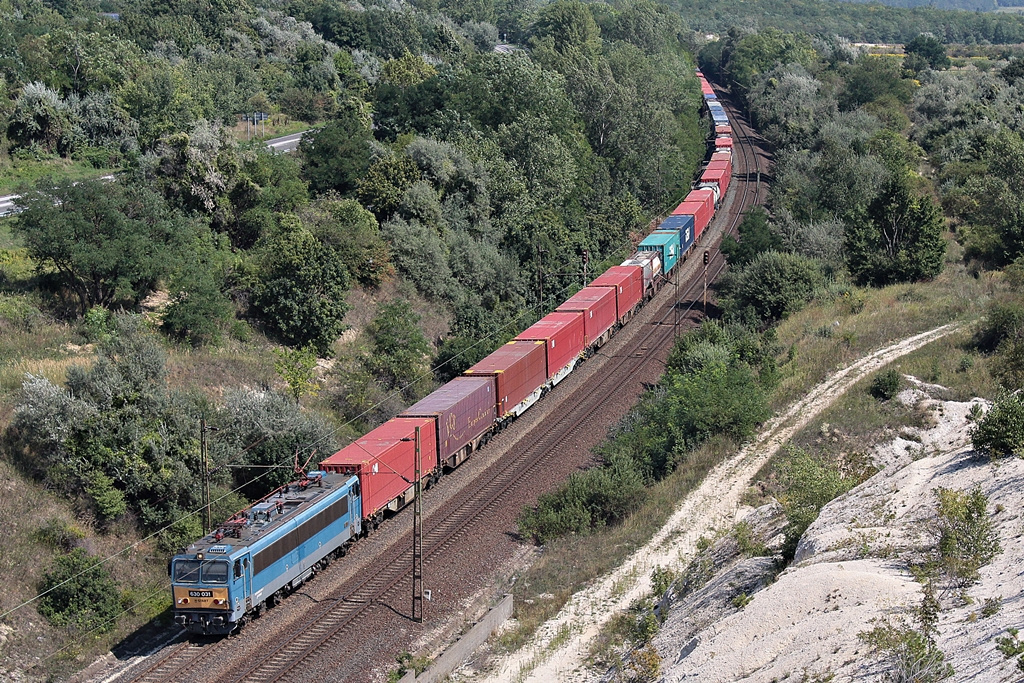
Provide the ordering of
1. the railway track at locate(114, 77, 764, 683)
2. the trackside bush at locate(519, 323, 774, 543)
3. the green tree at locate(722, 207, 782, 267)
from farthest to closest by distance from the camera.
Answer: the green tree at locate(722, 207, 782, 267)
the trackside bush at locate(519, 323, 774, 543)
the railway track at locate(114, 77, 764, 683)

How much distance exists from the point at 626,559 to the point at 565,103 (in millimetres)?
53415

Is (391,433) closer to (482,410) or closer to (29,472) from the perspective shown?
(482,410)

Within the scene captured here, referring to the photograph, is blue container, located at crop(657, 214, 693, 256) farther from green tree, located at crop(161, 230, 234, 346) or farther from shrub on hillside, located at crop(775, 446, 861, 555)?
shrub on hillside, located at crop(775, 446, 861, 555)

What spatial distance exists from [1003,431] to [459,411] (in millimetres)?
18863

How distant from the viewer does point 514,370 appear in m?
41.1

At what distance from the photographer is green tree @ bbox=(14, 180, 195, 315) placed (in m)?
39.9

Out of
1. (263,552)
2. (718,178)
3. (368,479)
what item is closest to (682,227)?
(718,178)

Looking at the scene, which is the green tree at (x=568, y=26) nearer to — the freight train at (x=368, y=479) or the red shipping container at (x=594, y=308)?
the red shipping container at (x=594, y=308)

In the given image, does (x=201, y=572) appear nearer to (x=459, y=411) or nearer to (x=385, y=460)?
(x=385, y=460)

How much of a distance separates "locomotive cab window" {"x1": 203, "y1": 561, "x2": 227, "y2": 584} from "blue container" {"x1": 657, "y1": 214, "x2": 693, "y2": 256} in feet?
150

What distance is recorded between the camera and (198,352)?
42.9 metres

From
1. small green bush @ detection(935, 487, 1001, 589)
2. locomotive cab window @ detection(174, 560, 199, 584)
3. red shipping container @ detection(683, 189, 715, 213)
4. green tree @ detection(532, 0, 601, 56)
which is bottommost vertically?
red shipping container @ detection(683, 189, 715, 213)

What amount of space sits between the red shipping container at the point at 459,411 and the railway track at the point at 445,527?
5.20ft

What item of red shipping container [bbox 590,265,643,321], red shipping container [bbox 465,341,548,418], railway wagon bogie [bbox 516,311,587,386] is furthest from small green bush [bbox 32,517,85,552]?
red shipping container [bbox 590,265,643,321]
